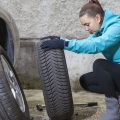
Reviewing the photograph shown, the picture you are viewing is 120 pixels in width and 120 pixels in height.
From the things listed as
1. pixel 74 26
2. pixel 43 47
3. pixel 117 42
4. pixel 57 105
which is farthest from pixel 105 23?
pixel 74 26

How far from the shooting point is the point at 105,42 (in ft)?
15.6

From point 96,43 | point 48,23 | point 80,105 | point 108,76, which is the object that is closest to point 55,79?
point 108,76

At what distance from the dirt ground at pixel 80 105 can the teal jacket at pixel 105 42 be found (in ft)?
3.13

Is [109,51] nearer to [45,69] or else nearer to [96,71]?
[96,71]

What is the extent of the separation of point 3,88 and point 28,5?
2.93 meters

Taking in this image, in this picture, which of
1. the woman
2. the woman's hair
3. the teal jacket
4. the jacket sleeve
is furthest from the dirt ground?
the woman's hair

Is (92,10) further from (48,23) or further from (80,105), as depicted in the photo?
(48,23)

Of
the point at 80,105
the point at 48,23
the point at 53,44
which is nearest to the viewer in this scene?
the point at 53,44

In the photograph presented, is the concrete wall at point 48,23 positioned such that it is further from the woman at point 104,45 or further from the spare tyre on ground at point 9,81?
the woman at point 104,45

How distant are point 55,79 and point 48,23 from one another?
6.82ft

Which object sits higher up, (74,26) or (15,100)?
(15,100)

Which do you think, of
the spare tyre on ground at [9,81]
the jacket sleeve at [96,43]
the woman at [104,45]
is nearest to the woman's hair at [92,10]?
the woman at [104,45]

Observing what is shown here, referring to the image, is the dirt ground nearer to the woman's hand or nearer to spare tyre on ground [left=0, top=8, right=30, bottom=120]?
spare tyre on ground [left=0, top=8, right=30, bottom=120]

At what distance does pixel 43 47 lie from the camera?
502 cm
